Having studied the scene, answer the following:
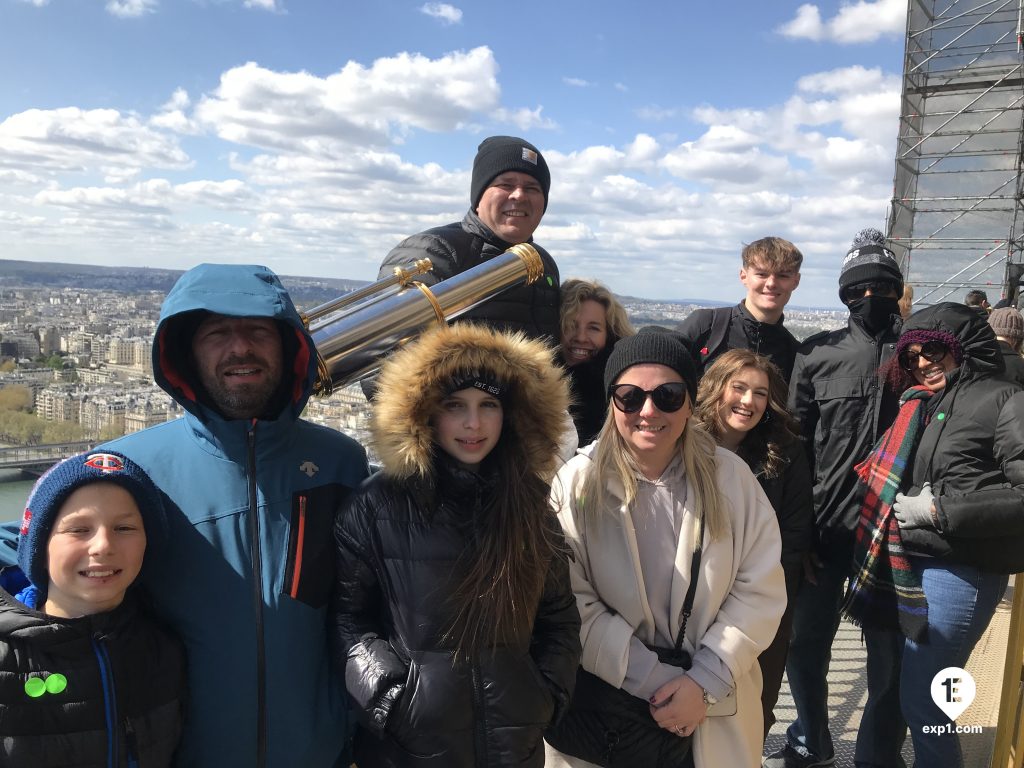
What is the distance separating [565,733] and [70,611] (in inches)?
63.0

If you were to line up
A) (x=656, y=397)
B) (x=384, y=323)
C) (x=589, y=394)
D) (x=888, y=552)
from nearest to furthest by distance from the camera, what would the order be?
(x=384, y=323)
(x=656, y=397)
(x=888, y=552)
(x=589, y=394)

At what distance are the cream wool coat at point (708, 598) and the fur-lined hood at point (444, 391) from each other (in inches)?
14.2

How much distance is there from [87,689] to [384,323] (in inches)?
50.4

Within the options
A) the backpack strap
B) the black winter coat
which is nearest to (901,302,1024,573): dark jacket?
the backpack strap

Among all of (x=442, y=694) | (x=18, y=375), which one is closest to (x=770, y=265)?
(x=442, y=694)

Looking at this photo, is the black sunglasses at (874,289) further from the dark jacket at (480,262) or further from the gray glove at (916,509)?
the dark jacket at (480,262)

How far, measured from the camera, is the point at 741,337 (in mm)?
3814

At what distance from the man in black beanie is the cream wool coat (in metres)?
0.99

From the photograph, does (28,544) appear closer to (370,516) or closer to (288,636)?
(288,636)

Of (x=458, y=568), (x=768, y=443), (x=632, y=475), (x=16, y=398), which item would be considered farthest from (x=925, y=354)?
(x=16, y=398)

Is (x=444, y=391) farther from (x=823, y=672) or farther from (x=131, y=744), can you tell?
(x=823, y=672)

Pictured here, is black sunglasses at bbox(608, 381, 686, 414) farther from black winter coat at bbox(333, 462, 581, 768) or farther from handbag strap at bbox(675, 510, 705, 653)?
black winter coat at bbox(333, 462, 581, 768)

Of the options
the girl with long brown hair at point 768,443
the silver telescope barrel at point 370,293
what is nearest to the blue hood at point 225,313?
the silver telescope barrel at point 370,293

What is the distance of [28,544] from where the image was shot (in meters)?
1.74
